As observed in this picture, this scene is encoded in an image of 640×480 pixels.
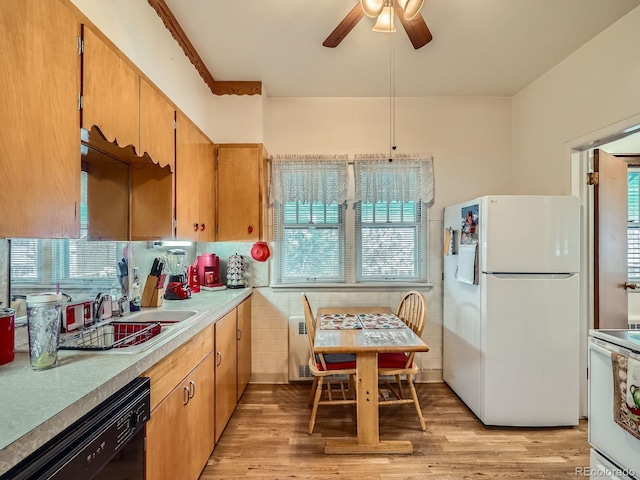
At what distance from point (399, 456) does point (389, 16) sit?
103 inches

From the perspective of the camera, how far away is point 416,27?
1747 millimetres

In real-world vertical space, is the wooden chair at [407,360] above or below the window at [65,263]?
below

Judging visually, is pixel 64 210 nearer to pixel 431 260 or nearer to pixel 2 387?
pixel 2 387

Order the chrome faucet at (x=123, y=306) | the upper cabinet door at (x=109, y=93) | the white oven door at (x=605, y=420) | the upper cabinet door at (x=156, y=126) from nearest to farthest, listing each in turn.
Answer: the upper cabinet door at (x=109, y=93) → the white oven door at (x=605, y=420) → the upper cabinet door at (x=156, y=126) → the chrome faucet at (x=123, y=306)

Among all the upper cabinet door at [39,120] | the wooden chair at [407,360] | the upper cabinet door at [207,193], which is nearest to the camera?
the upper cabinet door at [39,120]

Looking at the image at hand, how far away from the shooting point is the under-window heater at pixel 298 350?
305cm

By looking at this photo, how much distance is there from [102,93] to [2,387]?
3.63 ft

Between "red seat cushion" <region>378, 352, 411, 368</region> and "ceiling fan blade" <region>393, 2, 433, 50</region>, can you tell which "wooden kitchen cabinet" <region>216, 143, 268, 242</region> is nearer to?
"red seat cushion" <region>378, 352, 411, 368</region>

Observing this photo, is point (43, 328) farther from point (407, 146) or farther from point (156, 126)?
point (407, 146)

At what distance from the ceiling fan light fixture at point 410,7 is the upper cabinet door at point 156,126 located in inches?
53.7

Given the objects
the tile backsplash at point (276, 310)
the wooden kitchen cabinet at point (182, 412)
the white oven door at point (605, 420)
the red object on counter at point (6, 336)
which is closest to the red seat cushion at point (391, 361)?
the tile backsplash at point (276, 310)

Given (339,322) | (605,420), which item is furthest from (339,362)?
(605,420)

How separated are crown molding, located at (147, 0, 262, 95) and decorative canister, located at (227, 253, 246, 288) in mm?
1498

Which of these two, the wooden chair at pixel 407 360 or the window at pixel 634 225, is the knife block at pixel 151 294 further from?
the window at pixel 634 225
